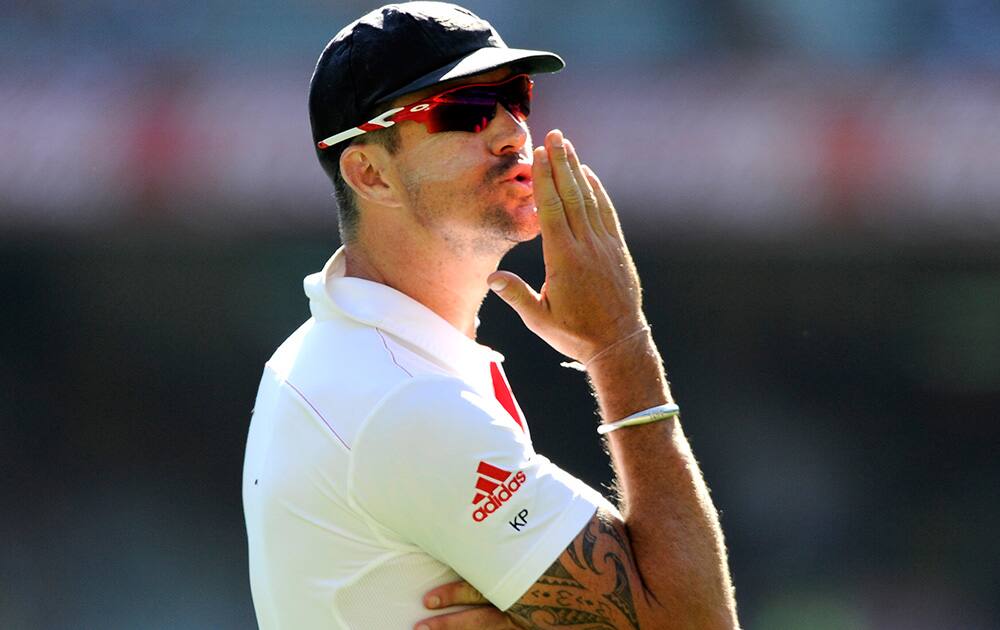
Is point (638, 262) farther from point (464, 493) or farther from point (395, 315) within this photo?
point (464, 493)

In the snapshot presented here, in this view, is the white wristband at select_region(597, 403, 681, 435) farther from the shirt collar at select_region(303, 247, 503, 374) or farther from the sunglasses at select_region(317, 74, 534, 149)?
the sunglasses at select_region(317, 74, 534, 149)

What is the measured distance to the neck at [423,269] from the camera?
2.51m

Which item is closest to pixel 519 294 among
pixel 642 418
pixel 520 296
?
pixel 520 296

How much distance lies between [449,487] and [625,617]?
1.09 feet

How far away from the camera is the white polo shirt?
2.09 meters

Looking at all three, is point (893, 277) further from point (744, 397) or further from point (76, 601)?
point (76, 601)

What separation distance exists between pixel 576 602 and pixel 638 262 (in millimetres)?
8110

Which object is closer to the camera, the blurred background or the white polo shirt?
the white polo shirt

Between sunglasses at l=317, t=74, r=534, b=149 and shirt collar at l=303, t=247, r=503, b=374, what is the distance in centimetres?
29

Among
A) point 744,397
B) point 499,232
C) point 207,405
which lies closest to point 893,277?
point 744,397

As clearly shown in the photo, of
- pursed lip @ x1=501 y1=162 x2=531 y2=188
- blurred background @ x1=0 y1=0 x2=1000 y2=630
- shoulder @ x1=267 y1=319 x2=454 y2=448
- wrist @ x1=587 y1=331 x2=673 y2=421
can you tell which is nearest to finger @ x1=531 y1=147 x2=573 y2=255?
pursed lip @ x1=501 y1=162 x2=531 y2=188

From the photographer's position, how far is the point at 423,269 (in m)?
2.51

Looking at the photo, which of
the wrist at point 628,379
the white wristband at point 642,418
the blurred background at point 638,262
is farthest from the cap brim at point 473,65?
the blurred background at point 638,262

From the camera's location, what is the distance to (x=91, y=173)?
9.80 metres
